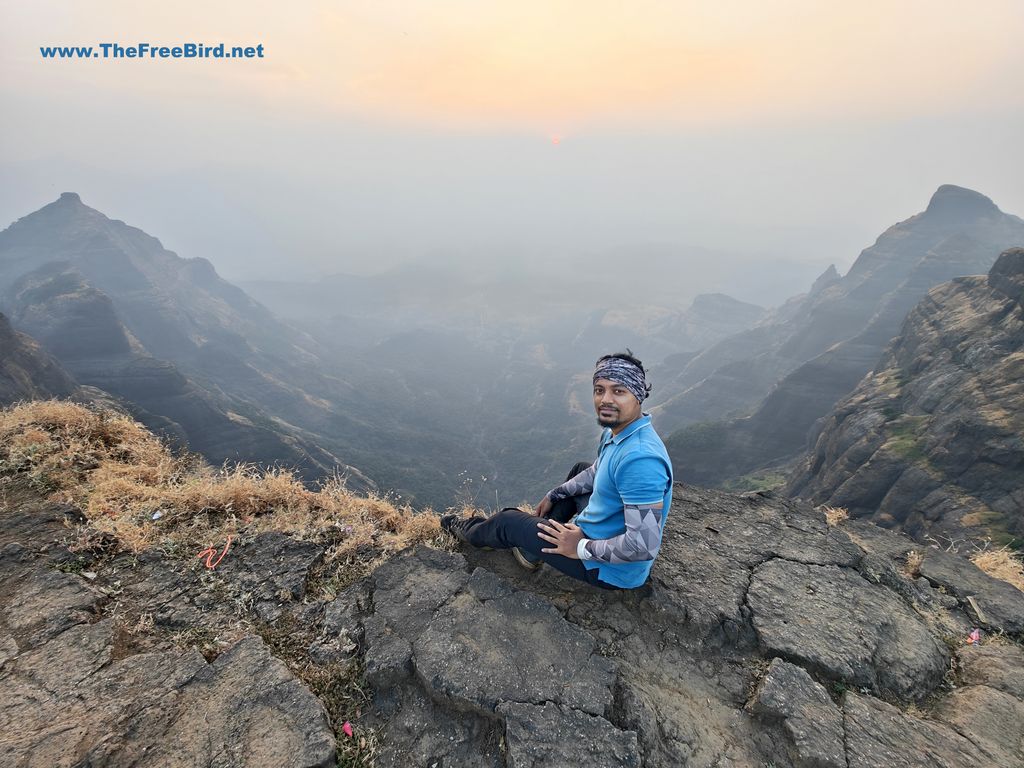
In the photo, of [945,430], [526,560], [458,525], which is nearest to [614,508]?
[526,560]

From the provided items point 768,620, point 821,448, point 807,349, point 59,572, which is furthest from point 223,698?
point 807,349

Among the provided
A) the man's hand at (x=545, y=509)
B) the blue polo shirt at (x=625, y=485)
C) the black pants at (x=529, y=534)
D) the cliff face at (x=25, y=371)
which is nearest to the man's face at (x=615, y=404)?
the blue polo shirt at (x=625, y=485)

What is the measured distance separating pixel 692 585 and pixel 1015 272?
76.8m

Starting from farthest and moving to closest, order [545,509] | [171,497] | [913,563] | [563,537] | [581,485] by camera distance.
Answer: [913,563] → [171,497] → [545,509] → [581,485] → [563,537]

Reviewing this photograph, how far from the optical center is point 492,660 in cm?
394

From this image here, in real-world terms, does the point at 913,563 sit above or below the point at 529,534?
below

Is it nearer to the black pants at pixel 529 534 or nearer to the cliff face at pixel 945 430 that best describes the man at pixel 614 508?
the black pants at pixel 529 534

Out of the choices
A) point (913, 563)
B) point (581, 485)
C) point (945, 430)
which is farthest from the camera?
point (945, 430)

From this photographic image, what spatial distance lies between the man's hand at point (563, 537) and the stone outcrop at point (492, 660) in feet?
2.60

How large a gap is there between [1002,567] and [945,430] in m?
49.7

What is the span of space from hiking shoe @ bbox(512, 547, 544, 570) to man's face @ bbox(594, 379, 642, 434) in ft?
6.56

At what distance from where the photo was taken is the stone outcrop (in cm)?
328

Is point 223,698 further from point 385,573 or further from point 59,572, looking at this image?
point 59,572

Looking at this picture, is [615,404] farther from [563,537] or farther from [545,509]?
[545,509]
